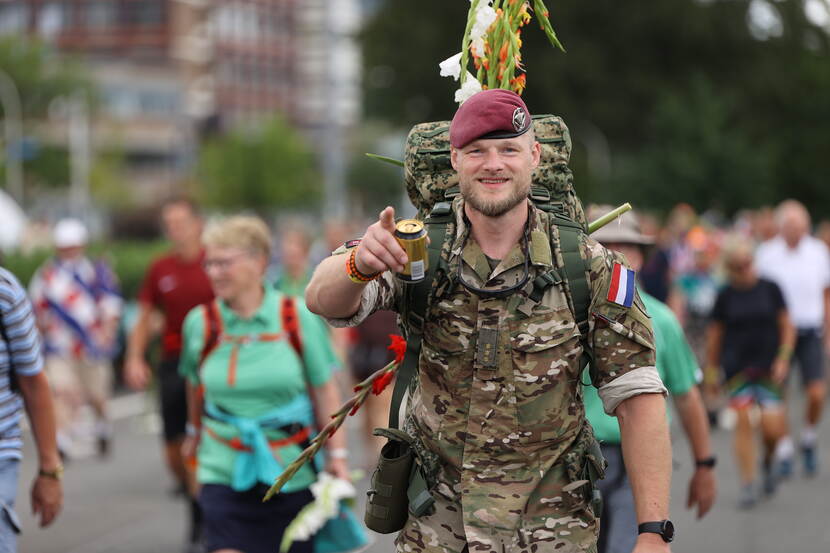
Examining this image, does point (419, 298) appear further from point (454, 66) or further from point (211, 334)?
point (211, 334)

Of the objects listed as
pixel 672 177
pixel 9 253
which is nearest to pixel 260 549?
pixel 9 253

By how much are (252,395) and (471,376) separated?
2.11 m

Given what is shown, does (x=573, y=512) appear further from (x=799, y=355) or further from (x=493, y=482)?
(x=799, y=355)

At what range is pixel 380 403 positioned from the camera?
10.5 meters

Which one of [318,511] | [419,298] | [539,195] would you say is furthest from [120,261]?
[419,298]

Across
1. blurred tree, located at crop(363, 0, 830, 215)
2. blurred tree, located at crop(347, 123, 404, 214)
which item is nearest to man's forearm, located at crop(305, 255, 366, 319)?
blurred tree, located at crop(363, 0, 830, 215)

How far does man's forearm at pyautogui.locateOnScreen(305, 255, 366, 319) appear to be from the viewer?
10.4 ft

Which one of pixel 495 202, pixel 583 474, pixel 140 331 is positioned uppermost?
pixel 495 202

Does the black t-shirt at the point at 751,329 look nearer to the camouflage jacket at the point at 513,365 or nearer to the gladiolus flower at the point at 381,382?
the gladiolus flower at the point at 381,382

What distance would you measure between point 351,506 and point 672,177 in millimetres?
26958

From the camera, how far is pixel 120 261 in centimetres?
1923

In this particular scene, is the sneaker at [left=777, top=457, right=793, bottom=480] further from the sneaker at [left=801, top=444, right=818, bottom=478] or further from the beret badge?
the beret badge

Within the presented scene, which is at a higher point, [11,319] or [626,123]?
[626,123]

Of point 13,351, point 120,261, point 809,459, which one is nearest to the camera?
point 13,351
